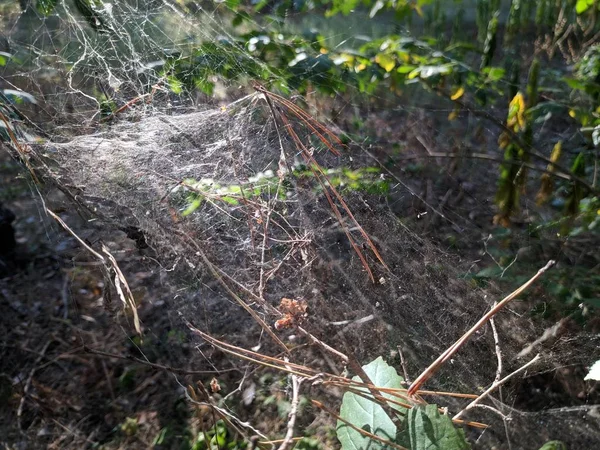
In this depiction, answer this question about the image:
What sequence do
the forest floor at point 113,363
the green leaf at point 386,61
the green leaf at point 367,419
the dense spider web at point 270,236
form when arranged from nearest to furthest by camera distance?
1. the green leaf at point 367,419
2. the dense spider web at point 270,236
3. the forest floor at point 113,363
4. the green leaf at point 386,61

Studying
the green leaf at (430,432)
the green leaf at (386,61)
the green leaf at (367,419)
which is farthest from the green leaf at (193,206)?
the green leaf at (386,61)

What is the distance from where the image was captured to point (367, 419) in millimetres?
1010

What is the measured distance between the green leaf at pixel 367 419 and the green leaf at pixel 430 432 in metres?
0.06

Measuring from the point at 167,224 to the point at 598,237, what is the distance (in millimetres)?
1781

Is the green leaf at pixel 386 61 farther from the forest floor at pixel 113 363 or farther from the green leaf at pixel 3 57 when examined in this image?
the green leaf at pixel 3 57

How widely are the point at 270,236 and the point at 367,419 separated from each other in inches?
23.7

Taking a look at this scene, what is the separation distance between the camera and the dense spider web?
1.42m

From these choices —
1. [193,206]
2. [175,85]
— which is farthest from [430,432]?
[175,85]

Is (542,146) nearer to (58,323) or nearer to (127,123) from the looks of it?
(127,123)

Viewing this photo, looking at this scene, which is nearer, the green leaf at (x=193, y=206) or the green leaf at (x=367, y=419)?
the green leaf at (x=367, y=419)

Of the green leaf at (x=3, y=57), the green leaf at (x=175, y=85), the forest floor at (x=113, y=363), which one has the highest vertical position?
the green leaf at (x=3, y=57)

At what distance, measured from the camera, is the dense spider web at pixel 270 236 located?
1.42 metres

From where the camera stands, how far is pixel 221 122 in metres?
1.80

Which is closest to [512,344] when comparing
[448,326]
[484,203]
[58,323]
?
[448,326]
